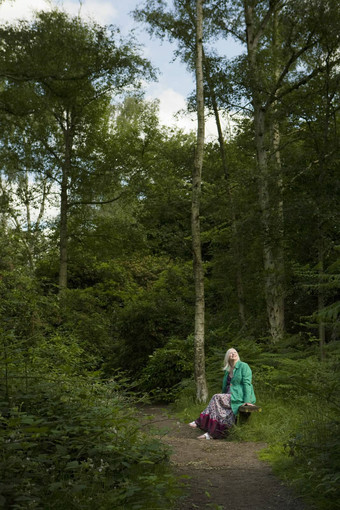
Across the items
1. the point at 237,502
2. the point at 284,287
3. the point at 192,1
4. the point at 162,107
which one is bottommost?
the point at 237,502

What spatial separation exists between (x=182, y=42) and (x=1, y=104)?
7176 millimetres

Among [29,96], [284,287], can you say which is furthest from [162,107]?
[284,287]

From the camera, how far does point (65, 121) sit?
20.6m

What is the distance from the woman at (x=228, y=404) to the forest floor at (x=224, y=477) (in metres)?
0.36

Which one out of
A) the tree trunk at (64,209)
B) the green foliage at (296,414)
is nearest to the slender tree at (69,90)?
the tree trunk at (64,209)

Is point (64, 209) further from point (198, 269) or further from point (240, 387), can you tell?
point (240, 387)

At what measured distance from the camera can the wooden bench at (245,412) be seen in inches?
333

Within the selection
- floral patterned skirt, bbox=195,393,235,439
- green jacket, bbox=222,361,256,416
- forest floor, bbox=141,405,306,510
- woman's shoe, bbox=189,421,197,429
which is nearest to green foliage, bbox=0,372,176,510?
forest floor, bbox=141,405,306,510

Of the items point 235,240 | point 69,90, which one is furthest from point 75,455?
point 69,90

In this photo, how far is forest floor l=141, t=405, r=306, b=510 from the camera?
5.00 metres

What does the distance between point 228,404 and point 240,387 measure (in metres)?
0.34

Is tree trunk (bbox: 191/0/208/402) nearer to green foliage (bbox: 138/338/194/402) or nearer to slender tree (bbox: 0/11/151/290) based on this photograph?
green foliage (bbox: 138/338/194/402)

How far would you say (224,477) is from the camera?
5.99m

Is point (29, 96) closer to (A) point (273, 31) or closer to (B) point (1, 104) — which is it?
(B) point (1, 104)
